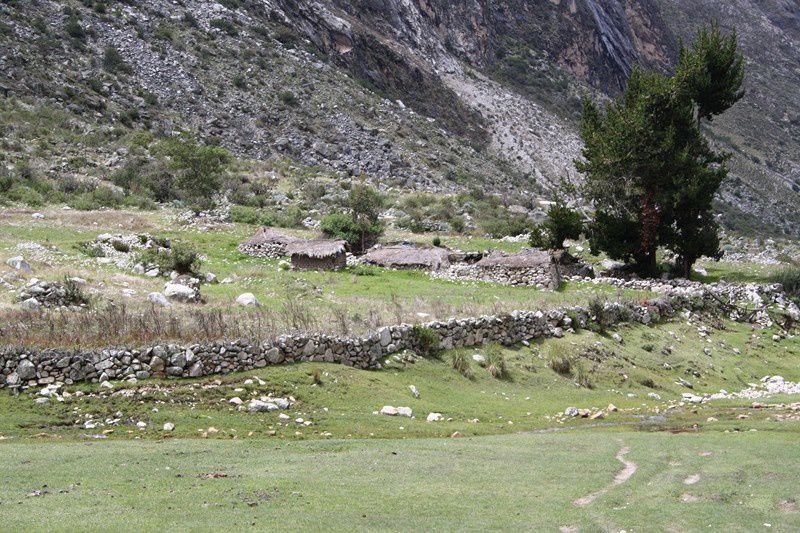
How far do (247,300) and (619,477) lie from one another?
47.8 ft

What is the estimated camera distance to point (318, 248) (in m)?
35.8

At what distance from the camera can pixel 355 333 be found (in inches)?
781

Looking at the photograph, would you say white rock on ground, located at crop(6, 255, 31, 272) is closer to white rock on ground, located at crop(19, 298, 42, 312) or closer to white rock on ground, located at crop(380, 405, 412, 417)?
white rock on ground, located at crop(19, 298, 42, 312)

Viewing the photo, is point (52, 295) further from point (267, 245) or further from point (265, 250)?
point (267, 245)

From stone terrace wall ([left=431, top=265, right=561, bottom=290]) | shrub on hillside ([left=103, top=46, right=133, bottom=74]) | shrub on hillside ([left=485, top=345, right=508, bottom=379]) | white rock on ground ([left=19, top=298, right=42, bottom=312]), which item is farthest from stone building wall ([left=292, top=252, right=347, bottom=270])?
shrub on hillside ([left=103, top=46, right=133, bottom=74])

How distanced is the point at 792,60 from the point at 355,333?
192631 millimetres

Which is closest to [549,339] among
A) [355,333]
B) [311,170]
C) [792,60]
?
[355,333]

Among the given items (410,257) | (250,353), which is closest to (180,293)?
(250,353)

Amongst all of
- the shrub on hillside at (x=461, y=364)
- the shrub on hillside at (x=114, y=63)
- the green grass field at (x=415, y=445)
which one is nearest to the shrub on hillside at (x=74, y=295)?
the green grass field at (x=415, y=445)

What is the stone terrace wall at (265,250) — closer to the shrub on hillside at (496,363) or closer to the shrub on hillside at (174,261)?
the shrub on hillside at (174,261)

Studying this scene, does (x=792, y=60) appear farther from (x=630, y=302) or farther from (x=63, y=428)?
(x=63, y=428)

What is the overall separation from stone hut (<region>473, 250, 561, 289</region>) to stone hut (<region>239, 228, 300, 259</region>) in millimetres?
9762

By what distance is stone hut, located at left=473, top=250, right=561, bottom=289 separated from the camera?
114 feet

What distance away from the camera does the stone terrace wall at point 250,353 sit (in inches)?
609
